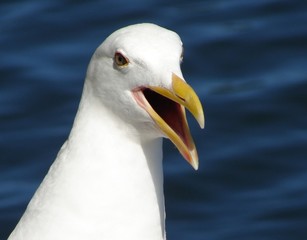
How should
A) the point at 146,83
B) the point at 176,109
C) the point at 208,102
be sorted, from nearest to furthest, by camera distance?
the point at 146,83 → the point at 176,109 → the point at 208,102

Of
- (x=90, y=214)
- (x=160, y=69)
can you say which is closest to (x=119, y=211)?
(x=90, y=214)

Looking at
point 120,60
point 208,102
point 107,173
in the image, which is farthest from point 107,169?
point 208,102

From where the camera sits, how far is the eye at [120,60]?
244 inches

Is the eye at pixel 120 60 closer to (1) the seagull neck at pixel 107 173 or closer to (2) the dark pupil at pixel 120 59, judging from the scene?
(2) the dark pupil at pixel 120 59

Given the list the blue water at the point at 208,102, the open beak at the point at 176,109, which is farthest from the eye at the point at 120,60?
the blue water at the point at 208,102

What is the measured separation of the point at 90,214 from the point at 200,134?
3188 millimetres

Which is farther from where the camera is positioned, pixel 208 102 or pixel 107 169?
pixel 208 102

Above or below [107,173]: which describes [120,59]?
above

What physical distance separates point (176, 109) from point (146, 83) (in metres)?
0.24

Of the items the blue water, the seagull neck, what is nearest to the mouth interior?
the seagull neck

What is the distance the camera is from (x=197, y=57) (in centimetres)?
1032

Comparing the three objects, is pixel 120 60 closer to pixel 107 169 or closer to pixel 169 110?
pixel 169 110

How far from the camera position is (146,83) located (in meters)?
6.19

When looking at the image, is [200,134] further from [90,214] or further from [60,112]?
[90,214]
